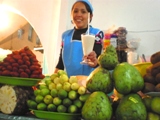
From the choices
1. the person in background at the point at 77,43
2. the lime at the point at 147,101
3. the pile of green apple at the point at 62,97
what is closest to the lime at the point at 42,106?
the pile of green apple at the point at 62,97

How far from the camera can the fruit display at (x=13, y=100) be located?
941 millimetres

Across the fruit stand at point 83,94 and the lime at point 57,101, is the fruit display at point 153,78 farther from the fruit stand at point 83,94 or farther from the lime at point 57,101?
the lime at point 57,101

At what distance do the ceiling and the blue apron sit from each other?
214 centimetres

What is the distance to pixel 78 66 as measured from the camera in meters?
1.63

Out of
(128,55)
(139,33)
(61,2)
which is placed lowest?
(128,55)

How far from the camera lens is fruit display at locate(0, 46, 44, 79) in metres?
0.97

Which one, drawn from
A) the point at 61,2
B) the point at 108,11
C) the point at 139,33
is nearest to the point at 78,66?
the point at 139,33

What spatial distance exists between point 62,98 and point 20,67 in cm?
25

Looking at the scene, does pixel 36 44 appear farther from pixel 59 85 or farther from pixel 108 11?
pixel 59 85

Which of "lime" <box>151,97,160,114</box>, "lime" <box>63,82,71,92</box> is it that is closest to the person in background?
"lime" <box>63,82,71,92</box>

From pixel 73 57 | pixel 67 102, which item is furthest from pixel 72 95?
pixel 73 57

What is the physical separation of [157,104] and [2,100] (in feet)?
2.06

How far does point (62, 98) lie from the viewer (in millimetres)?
850

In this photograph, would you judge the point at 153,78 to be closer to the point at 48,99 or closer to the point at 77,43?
the point at 48,99
